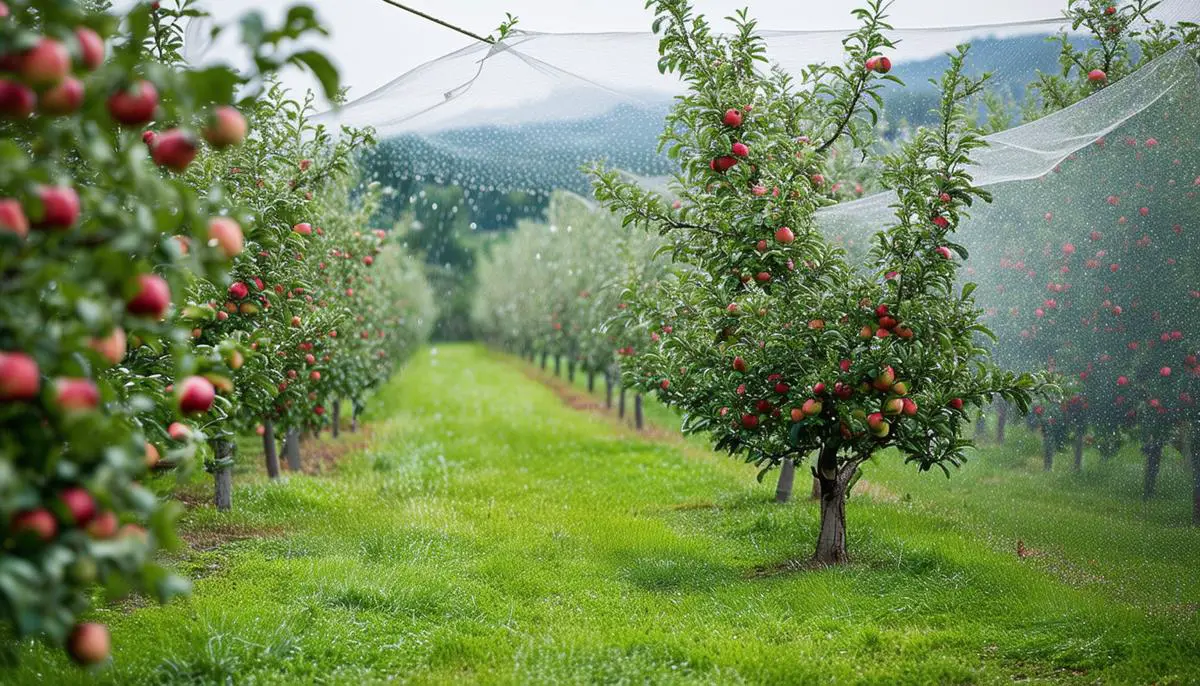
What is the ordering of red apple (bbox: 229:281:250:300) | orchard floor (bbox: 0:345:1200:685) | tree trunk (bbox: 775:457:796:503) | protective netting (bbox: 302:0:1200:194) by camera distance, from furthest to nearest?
tree trunk (bbox: 775:457:796:503), protective netting (bbox: 302:0:1200:194), red apple (bbox: 229:281:250:300), orchard floor (bbox: 0:345:1200:685)

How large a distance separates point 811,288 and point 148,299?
174 inches

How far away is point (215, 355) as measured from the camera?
10.2 feet

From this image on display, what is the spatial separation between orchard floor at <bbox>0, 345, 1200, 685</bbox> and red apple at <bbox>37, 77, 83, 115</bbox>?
9.66 feet

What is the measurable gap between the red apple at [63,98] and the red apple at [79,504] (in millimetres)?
963

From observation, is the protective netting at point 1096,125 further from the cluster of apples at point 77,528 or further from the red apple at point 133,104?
the cluster of apples at point 77,528

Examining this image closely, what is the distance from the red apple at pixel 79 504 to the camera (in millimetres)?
2186

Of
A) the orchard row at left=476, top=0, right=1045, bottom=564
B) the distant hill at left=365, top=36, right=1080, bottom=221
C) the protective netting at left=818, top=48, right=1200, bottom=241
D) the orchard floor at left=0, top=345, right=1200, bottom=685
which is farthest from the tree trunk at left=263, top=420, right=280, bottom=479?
the protective netting at left=818, top=48, right=1200, bottom=241

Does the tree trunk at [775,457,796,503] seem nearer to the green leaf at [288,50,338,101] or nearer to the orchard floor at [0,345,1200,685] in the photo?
the orchard floor at [0,345,1200,685]

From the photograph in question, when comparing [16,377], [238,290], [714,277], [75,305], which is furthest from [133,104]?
[714,277]

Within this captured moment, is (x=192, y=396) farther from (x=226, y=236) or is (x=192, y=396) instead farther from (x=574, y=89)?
(x=574, y=89)

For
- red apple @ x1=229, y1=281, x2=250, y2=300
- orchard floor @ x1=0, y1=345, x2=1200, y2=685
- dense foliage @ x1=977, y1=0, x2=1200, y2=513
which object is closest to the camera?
orchard floor @ x1=0, y1=345, x2=1200, y2=685

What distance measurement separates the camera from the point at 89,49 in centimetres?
227

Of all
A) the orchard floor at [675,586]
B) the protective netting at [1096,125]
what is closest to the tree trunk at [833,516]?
the orchard floor at [675,586]

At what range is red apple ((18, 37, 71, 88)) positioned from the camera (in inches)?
83.0
